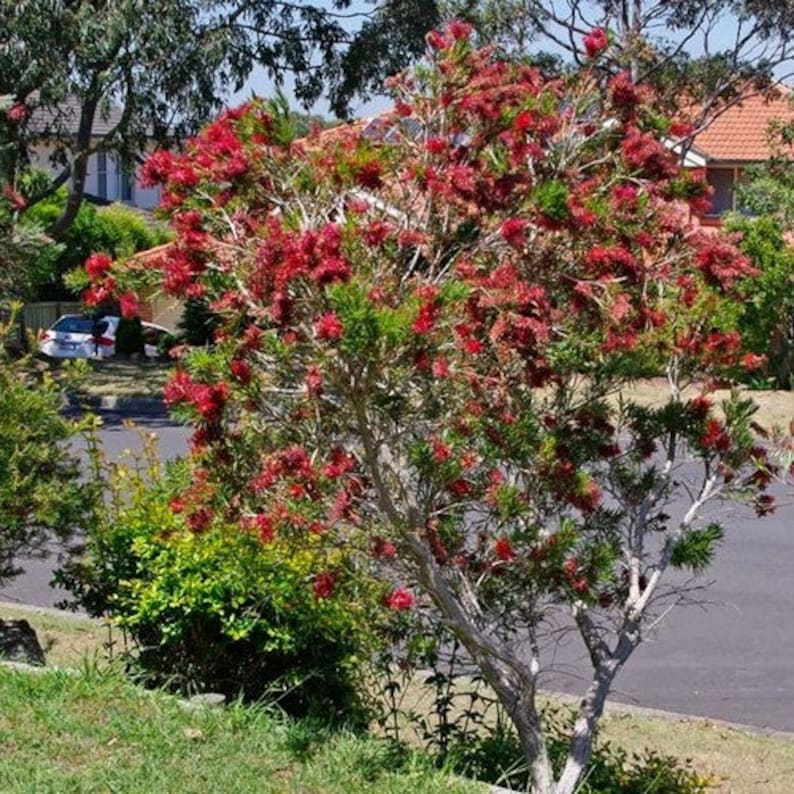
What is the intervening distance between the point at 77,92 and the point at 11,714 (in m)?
19.3

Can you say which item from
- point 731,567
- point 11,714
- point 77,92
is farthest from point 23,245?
point 77,92

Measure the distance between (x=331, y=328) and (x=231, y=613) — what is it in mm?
2045

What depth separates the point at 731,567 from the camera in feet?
39.6

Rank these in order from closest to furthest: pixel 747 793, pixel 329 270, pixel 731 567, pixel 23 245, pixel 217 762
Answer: pixel 329 270
pixel 217 762
pixel 747 793
pixel 731 567
pixel 23 245

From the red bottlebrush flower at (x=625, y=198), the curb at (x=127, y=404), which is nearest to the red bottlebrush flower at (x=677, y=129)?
the red bottlebrush flower at (x=625, y=198)

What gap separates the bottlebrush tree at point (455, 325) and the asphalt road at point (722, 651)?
3.50 feet

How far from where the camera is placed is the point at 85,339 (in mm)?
33219

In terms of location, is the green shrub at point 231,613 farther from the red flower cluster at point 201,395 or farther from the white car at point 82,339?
the white car at point 82,339

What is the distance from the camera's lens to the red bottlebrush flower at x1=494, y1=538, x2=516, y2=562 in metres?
5.28

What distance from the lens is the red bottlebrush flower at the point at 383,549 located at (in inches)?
208

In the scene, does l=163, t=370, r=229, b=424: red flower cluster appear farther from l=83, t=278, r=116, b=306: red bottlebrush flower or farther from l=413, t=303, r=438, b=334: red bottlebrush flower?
l=413, t=303, r=438, b=334: red bottlebrush flower

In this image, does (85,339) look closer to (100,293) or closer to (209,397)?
(100,293)

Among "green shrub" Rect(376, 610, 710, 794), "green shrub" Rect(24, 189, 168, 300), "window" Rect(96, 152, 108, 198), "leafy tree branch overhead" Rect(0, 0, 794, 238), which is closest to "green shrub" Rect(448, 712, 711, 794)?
"green shrub" Rect(376, 610, 710, 794)

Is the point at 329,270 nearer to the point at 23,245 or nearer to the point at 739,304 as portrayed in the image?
the point at 739,304
